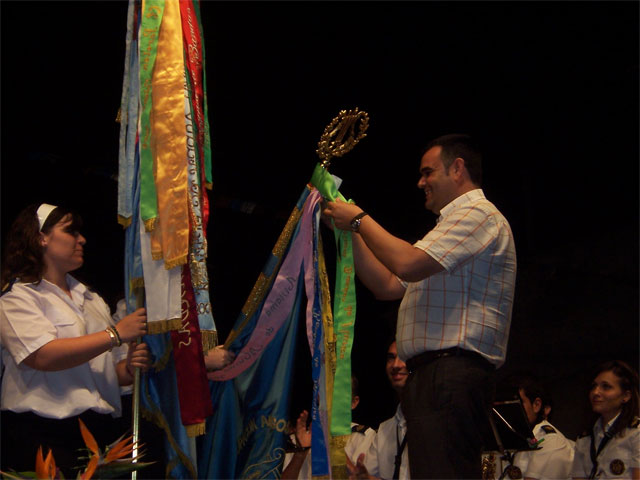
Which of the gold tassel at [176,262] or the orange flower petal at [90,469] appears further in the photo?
the gold tassel at [176,262]

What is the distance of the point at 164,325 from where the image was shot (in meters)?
2.53

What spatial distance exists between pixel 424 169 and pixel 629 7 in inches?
112

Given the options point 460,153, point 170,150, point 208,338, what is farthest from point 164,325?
point 460,153

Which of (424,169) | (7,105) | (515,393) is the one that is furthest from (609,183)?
(7,105)

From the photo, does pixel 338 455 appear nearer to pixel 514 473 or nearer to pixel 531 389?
pixel 514 473

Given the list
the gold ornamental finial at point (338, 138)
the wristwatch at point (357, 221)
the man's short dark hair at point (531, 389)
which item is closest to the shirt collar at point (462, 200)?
the wristwatch at point (357, 221)

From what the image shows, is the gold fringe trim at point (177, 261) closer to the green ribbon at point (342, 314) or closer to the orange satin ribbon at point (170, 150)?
the orange satin ribbon at point (170, 150)

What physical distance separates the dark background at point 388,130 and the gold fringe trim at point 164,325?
2393mm

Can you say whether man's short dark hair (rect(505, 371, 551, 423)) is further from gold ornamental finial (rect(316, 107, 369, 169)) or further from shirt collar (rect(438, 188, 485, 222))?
gold ornamental finial (rect(316, 107, 369, 169))

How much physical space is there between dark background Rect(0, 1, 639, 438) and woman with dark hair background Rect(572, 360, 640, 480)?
1773 millimetres

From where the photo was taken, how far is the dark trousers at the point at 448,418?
240cm

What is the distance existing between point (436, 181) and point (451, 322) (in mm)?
586

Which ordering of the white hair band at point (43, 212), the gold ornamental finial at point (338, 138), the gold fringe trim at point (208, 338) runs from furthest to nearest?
the white hair band at point (43, 212) < the gold ornamental finial at point (338, 138) < the gold fringe trim at point (208, 338)

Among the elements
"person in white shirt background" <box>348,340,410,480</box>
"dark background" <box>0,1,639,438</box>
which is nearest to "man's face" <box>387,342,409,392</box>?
"person in white shirt background" <box>348,340,410,480</box>
